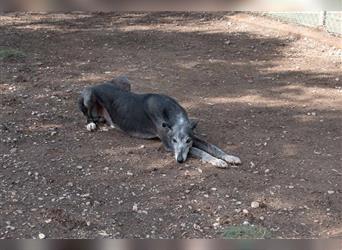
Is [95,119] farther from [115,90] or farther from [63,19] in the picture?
[63,19]

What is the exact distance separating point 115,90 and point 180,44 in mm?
3510

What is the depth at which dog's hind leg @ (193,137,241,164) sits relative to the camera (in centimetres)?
514

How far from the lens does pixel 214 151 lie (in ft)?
17.4

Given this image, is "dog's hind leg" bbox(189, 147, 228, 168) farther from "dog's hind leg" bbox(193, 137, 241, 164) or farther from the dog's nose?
the dog's nose

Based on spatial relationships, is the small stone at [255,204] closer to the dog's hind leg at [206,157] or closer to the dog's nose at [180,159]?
the dog's hind leg at [206,157]

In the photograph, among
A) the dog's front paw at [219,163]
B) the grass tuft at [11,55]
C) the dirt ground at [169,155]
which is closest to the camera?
the dirt ground at [169,155]

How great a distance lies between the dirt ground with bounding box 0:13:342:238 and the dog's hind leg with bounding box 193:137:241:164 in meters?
0.10

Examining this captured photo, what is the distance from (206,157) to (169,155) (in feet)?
1.30

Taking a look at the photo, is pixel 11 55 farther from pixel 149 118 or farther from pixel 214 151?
pixel 214 151

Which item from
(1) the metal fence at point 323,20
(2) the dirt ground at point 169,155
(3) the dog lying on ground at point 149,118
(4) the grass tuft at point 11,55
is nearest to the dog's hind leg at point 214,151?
(3) the dog lying on ground at point 149,118

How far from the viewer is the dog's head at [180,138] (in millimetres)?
5262

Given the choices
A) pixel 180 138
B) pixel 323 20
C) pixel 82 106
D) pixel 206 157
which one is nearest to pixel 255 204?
pixel 206 157

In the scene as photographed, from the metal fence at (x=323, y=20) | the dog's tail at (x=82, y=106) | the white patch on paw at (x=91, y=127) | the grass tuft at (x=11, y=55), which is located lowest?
the white patch on paw at (x=91, y=127)

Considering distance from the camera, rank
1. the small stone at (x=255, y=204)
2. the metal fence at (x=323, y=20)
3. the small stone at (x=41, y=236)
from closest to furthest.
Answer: the small stone at (x=41, y=236), the small stone at (x=255, y=204), the metal fence at (x=323, y=20)
